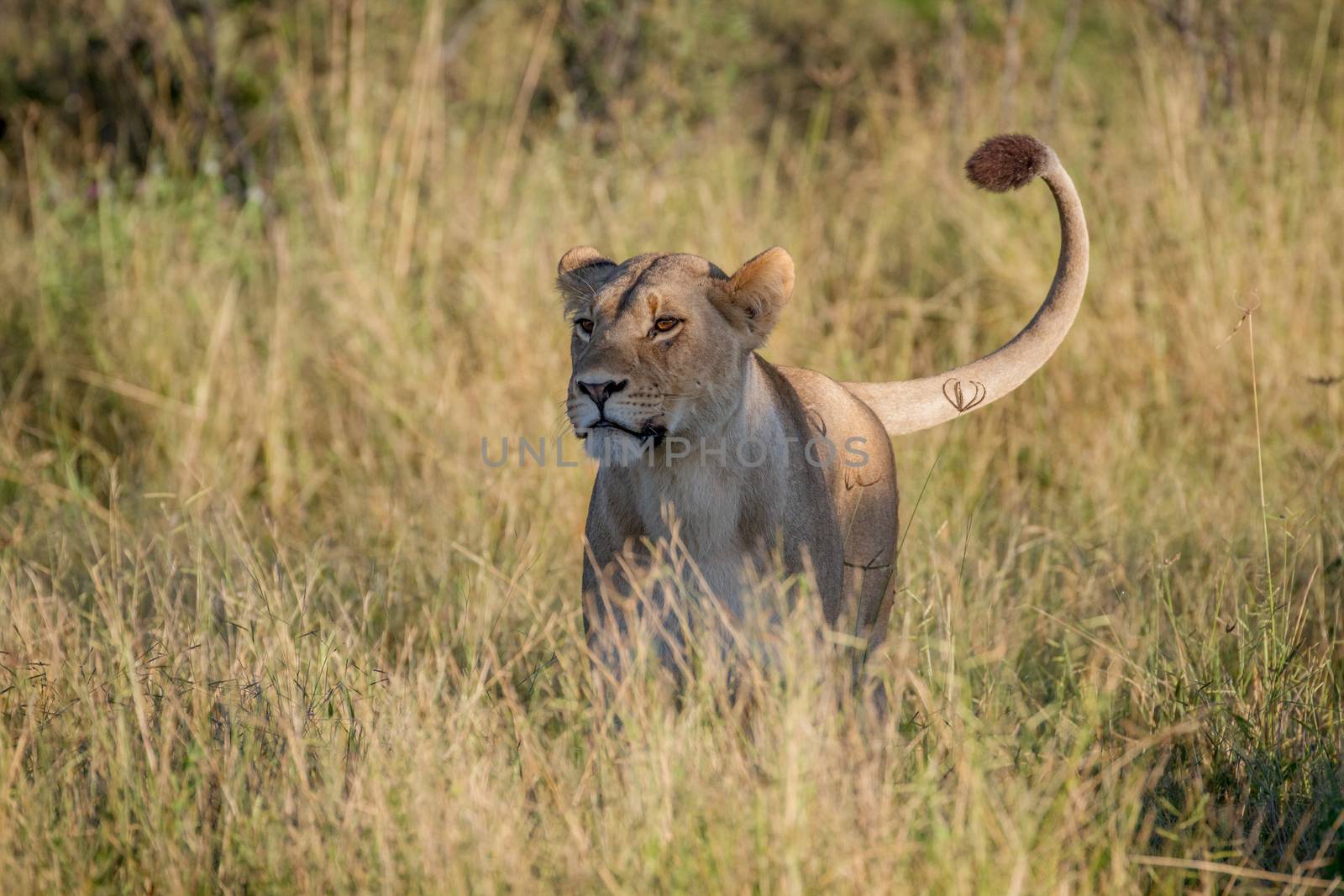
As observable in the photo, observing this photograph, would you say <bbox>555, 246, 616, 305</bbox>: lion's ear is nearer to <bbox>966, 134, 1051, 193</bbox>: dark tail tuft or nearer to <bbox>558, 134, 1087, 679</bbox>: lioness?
<bbox>558, 134, 1087, 679</bbox>: lioness

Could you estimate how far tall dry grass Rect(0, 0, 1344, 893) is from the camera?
276 cm

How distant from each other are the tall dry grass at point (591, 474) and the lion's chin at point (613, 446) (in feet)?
1.62

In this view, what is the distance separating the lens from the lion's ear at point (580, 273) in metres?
3.74

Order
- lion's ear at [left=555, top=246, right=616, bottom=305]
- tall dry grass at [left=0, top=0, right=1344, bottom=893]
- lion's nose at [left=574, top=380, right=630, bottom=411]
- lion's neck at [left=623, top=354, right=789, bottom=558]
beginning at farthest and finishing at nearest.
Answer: lion's ear at [left=555, top=246, right=616, bottom=305], lion's neck at [left=623, top=354, right=789, bottom=558], lion's nose at [left=574, top=380, right=630, bottom=411], tall dry grass at [left=0, top=0, right=1344, bottom=893]

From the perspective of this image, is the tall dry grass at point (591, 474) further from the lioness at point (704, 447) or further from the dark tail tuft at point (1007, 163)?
the dark tail tuft at point (1007, 163)

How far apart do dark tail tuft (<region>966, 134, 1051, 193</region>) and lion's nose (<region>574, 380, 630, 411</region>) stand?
102 cm

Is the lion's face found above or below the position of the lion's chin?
above

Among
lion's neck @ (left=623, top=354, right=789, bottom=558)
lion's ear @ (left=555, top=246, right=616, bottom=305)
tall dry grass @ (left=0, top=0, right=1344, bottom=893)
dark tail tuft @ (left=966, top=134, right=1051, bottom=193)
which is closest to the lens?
tall dry grass @ (left=0, top=0, right=1344, bottom=893)

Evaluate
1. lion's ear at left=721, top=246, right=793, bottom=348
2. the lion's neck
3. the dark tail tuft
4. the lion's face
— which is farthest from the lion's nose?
the dark tail tuft

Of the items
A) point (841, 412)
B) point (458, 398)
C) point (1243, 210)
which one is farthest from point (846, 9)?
point (841, 412)

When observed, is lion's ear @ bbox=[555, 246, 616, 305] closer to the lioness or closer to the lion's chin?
the lioness

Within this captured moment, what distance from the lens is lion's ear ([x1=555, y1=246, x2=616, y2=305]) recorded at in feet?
12.3

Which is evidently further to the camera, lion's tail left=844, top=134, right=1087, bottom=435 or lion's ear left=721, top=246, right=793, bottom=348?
lion's tail left=844, top=134, right=1087, bottom=435
